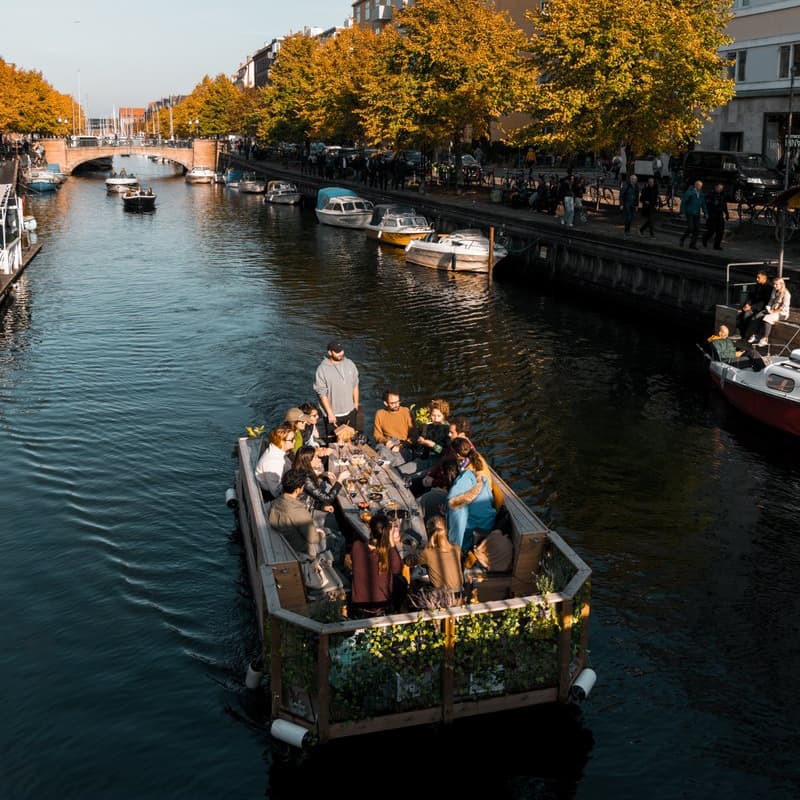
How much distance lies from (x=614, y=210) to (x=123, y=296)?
23.1 metres

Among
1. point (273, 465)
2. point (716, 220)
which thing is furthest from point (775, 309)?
point (273, 465)

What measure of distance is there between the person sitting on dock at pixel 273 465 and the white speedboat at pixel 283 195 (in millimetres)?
64542

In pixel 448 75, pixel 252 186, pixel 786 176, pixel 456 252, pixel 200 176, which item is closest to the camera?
pixel 786 176

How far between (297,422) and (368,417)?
7.50 meters

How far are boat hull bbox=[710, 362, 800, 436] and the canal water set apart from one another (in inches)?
15.3

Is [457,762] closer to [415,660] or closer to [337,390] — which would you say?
[415,660]

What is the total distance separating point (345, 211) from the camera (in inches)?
2334

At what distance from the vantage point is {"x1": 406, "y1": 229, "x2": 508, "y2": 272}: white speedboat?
4322cm

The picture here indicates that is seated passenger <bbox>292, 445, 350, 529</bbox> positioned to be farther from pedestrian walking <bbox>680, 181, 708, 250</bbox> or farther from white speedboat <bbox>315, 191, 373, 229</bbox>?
white speedboat <bbox>315, 191, 373, 229</bbox>

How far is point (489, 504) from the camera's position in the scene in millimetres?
12352

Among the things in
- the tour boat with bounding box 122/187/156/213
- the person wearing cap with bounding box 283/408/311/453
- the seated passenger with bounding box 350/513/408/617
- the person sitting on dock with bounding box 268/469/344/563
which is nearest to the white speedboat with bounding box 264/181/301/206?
the tour boat with bounding box 122/187/156/213

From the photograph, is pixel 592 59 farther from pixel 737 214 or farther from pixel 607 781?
pixel 607 781

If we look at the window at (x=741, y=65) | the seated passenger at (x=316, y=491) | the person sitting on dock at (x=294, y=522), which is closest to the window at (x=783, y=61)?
the window at (x=741, y=65)

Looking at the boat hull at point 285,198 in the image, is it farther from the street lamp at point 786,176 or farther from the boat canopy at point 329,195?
the street lamp at point 786,176
